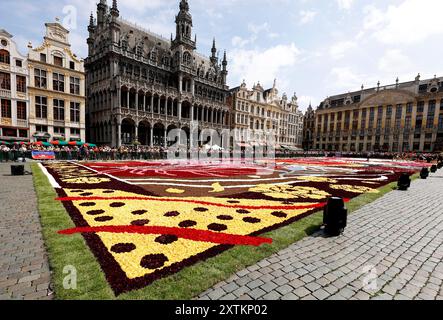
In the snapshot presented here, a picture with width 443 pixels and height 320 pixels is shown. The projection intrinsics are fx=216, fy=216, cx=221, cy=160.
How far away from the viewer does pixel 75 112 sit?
3603cm

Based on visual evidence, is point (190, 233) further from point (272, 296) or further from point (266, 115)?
point (266, 115)

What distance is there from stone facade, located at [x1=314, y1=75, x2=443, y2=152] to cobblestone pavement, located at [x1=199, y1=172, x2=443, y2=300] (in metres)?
71.1

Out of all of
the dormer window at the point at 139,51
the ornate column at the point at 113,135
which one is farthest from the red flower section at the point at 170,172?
the dormer window at the point at 139,51

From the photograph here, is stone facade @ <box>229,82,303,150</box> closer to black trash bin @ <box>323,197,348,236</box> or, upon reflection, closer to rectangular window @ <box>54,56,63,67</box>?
rectangular window @ <box>54,56,63,67</box>

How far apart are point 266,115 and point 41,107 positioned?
54301 millimetres

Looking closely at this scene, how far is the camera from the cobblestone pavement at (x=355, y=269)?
2982 millimetres

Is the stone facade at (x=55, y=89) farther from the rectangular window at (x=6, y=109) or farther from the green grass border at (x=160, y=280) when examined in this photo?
the green grass border at (x=160, y=280)

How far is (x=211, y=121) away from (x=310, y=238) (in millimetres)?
49340

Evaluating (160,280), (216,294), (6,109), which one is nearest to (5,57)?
(6,109)

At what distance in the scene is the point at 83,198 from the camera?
715 cm

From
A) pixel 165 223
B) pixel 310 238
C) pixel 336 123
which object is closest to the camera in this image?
pixel 310 238

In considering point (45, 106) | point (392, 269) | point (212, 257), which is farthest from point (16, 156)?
point (392, 269)

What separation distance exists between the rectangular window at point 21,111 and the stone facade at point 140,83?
35.1 ft
